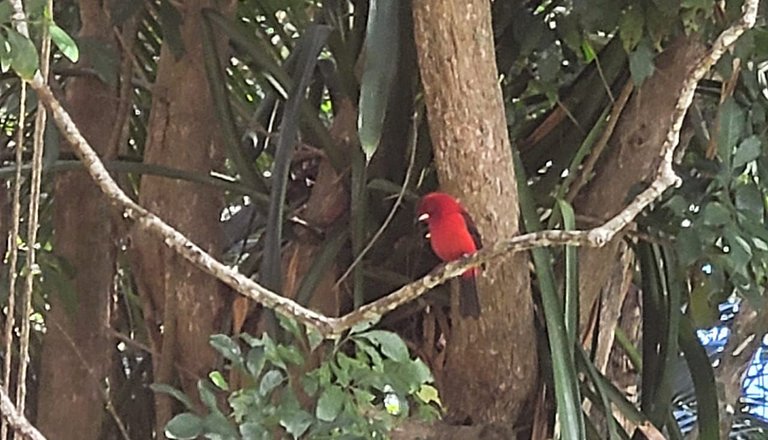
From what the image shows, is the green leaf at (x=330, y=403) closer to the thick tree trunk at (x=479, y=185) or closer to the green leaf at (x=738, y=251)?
the thick tree trunk at (x=479, y=185)

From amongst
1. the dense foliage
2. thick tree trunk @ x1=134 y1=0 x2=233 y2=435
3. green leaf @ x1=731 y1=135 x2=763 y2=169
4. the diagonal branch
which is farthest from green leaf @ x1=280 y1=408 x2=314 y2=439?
green leaf @ x1=731 y1=135 x2=763 y2=169

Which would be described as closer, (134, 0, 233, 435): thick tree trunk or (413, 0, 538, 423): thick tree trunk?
(413, 0, 538, 423): thick tree trunk

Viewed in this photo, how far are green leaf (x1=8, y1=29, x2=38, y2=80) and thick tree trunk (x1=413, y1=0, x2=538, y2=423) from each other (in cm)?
31

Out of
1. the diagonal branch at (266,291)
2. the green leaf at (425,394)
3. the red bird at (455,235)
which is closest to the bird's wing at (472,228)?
the red bird at (455,235)

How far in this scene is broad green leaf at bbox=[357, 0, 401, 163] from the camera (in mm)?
789

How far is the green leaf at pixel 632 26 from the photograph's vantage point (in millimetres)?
896

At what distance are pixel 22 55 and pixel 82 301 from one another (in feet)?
2.00

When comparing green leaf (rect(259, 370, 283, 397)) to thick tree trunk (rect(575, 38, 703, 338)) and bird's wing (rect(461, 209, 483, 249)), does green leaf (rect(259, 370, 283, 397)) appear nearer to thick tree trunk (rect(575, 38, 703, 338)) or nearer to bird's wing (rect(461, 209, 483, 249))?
bird's wing (rect(461, 209, 483, 249))

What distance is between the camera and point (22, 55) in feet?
1.93

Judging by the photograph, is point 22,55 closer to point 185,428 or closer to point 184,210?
point 185,428

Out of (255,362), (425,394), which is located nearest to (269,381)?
(255,362)

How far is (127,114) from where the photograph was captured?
3.79ft

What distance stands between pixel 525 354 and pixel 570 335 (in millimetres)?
62

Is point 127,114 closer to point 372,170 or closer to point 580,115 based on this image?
point 372,170
